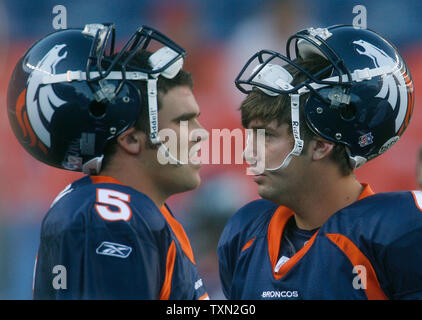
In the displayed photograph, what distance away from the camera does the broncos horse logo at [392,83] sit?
2055 millimetres

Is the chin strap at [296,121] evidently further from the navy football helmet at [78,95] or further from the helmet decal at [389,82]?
the navy football helmet at [78,95]

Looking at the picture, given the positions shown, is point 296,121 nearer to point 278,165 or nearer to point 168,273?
point 278,165

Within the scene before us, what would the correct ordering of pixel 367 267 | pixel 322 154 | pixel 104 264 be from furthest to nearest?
1. pixel 322 154
2. pixel 367 267
3. pixel 104 264

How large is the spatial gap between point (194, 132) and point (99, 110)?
35 cm

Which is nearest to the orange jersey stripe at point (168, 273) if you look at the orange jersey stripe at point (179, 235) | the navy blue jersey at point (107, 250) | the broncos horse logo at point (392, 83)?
the navy blue jersey at point (107, 250)

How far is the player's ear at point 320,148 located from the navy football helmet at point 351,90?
55 millimetres

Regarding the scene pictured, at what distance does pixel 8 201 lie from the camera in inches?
187

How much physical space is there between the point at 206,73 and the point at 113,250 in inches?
132

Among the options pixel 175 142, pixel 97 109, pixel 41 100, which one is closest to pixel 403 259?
pixel 175 142

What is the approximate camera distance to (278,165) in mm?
2135

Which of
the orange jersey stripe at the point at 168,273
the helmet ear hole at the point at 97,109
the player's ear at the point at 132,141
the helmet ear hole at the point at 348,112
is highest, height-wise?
the helmet ear hole at the point at 97,109

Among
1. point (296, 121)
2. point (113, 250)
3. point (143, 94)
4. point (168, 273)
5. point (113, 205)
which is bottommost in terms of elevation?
point (168, 273)

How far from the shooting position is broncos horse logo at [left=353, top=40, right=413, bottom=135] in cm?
205
